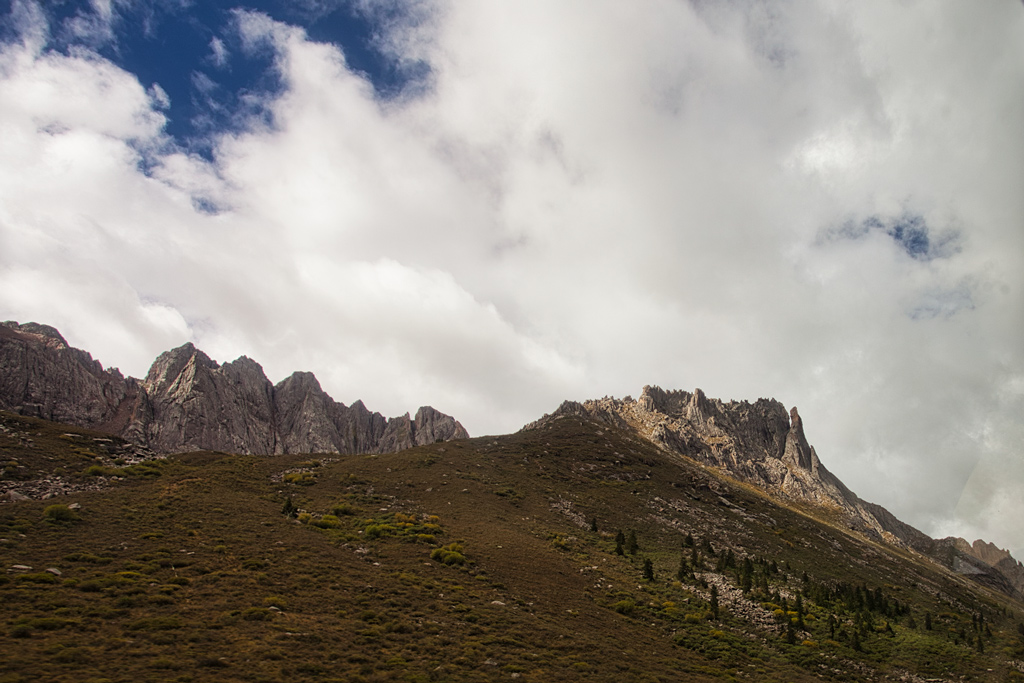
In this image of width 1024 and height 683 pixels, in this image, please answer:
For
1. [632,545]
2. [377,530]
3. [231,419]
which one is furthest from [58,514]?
[231,419]

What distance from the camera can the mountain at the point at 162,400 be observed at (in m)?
142

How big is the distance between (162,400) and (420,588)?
168104 millimetres

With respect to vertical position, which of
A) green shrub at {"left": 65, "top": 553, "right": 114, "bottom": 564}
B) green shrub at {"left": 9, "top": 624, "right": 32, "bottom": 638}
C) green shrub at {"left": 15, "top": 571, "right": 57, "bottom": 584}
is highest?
green shrub at {"left": 65, "top": 553, "right": 114, "bottom": 564}

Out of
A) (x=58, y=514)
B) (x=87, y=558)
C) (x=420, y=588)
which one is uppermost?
(x=420, y=588)

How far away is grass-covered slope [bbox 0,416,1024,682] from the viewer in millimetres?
27531

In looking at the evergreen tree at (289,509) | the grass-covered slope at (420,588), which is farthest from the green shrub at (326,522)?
the evergreen tree at (289,509)

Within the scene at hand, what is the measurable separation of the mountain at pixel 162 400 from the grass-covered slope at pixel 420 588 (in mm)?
100526

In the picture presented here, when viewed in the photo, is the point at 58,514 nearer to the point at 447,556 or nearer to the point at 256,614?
the point at 256,614

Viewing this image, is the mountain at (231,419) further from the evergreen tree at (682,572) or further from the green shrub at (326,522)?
the evergreen tree at (682,572)

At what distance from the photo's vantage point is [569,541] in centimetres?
6838

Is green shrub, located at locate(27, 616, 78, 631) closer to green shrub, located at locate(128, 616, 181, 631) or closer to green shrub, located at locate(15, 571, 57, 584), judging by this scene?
green shrub, located at locate(128, 616, 181, 631)

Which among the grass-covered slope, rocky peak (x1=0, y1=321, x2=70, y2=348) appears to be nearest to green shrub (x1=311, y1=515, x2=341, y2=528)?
the grass-covered slope

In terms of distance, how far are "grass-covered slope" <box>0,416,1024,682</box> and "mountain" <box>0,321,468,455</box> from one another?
101 m

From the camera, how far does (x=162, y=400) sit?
167500 millimetres
